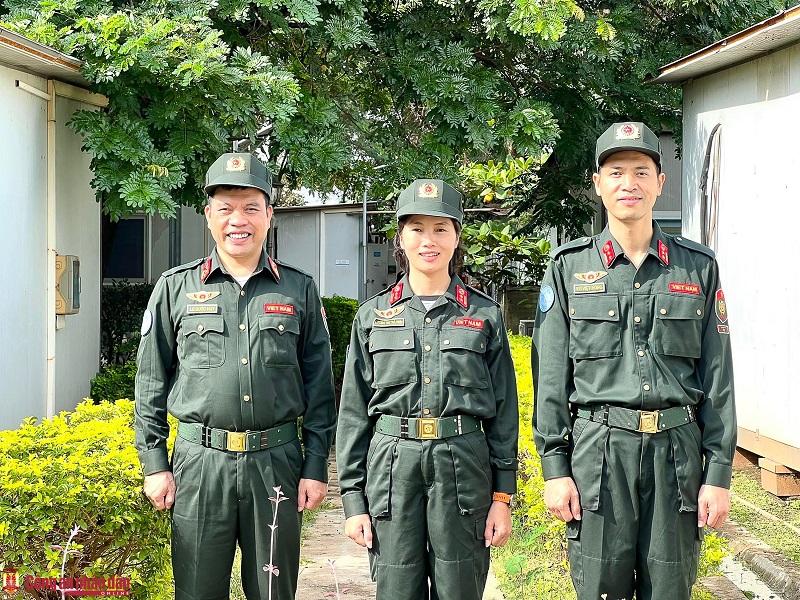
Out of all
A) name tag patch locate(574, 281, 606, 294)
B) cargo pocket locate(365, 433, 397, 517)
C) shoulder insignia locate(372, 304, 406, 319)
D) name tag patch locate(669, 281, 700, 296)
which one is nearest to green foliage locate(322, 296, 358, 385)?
shoulder insignia locate(372, 304, 406, 319)

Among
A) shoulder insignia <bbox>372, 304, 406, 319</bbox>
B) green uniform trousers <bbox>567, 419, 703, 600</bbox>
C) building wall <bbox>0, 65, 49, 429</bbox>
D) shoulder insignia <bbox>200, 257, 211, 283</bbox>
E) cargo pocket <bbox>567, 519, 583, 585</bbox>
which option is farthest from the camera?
building wall <bbox>0, 65, 49, 429</bbox>

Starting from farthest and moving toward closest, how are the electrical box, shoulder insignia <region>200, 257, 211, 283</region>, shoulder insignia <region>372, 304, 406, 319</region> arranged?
the electrical box < shoulder insignia <region>200, 257, 211, 283</region> < shoulder insignia <region>372, 304, 406, 319</region>

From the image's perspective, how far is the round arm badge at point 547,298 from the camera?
12.0 ft

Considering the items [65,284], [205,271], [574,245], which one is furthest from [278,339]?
[65,284]

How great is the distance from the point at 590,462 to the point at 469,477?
0.44m

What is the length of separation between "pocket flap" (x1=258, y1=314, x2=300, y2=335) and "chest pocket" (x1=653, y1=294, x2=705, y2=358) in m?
1.39

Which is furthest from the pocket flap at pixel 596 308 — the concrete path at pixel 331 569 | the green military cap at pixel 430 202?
the concrete path at pixel 331 569

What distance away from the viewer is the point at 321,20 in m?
7.91

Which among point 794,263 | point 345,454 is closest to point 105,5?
point 345,454

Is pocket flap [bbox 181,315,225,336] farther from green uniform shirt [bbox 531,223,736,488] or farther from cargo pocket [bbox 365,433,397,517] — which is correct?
green uniform shirt [bbox 531,223,736,488]

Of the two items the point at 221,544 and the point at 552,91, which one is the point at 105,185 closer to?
the point at 221,544

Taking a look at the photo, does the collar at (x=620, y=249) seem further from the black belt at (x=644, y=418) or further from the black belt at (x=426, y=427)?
the black belt at (x=426, y=427)

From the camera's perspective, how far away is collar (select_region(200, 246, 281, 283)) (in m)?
3.85

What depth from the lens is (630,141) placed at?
11.6 feet
